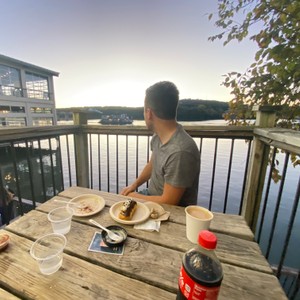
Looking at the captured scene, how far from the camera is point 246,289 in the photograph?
1.76 ft

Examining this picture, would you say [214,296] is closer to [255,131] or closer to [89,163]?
[255,131]

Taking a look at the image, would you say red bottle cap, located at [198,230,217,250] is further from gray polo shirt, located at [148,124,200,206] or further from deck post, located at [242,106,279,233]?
deck post, located at [242,106,279,233]

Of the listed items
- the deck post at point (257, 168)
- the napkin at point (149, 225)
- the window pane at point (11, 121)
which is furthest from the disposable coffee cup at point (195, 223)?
the window pane at point (11, 121)

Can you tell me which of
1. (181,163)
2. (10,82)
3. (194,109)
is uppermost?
(10,82)

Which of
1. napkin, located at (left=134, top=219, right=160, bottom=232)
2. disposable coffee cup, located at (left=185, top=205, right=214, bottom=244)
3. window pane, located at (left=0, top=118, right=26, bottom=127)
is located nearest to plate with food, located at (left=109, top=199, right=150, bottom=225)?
napkin, located at (left=134, top=219, right=160, bottom=232)

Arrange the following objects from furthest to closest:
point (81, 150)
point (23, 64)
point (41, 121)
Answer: point (41, 121) < point (23, 64) < point (81, 150)

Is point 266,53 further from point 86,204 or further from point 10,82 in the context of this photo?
point 10,82

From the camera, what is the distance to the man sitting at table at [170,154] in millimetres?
1142

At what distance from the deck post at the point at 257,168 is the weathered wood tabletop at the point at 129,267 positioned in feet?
3.60

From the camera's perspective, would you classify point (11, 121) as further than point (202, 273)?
Yes

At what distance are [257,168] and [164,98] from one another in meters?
1.26

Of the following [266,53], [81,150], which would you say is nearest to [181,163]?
[266,53]

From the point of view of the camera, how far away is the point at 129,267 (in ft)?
2.00

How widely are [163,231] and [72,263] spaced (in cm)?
42
